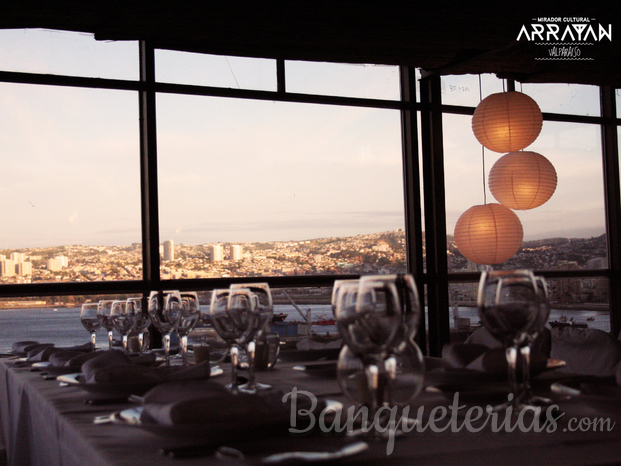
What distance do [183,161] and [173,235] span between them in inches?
119

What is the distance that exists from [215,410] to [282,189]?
6.12 metres

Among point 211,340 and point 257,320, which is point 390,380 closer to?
point 257,320

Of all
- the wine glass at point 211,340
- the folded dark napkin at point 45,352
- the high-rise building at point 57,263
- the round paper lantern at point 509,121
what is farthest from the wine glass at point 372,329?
the high-rise building at point 57,263

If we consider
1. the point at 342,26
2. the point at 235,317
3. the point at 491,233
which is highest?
the point at 342,26

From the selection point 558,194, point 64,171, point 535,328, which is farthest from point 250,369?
point 64,171

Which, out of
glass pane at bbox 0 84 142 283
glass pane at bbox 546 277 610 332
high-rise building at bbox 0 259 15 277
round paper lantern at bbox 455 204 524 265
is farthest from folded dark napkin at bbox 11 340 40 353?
glass pane at bbox 546 277 610 332

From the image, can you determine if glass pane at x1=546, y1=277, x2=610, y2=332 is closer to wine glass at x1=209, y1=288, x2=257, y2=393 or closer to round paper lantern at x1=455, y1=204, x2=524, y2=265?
round paper lantern at x1=455, y1=204, x2=524, y2=265

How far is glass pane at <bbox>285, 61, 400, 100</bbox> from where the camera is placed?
520 cm

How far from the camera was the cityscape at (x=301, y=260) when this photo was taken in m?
4.82

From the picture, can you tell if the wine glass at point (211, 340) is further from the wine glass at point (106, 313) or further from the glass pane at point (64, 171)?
the glass pane at point (64, 171)

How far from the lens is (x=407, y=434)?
93 centimetres

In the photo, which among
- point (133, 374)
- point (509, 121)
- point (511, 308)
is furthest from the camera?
point (509, 121)

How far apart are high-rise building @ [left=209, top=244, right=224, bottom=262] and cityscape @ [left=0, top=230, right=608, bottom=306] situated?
10 millimetres

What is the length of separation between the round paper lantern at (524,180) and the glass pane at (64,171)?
9.73 feet
